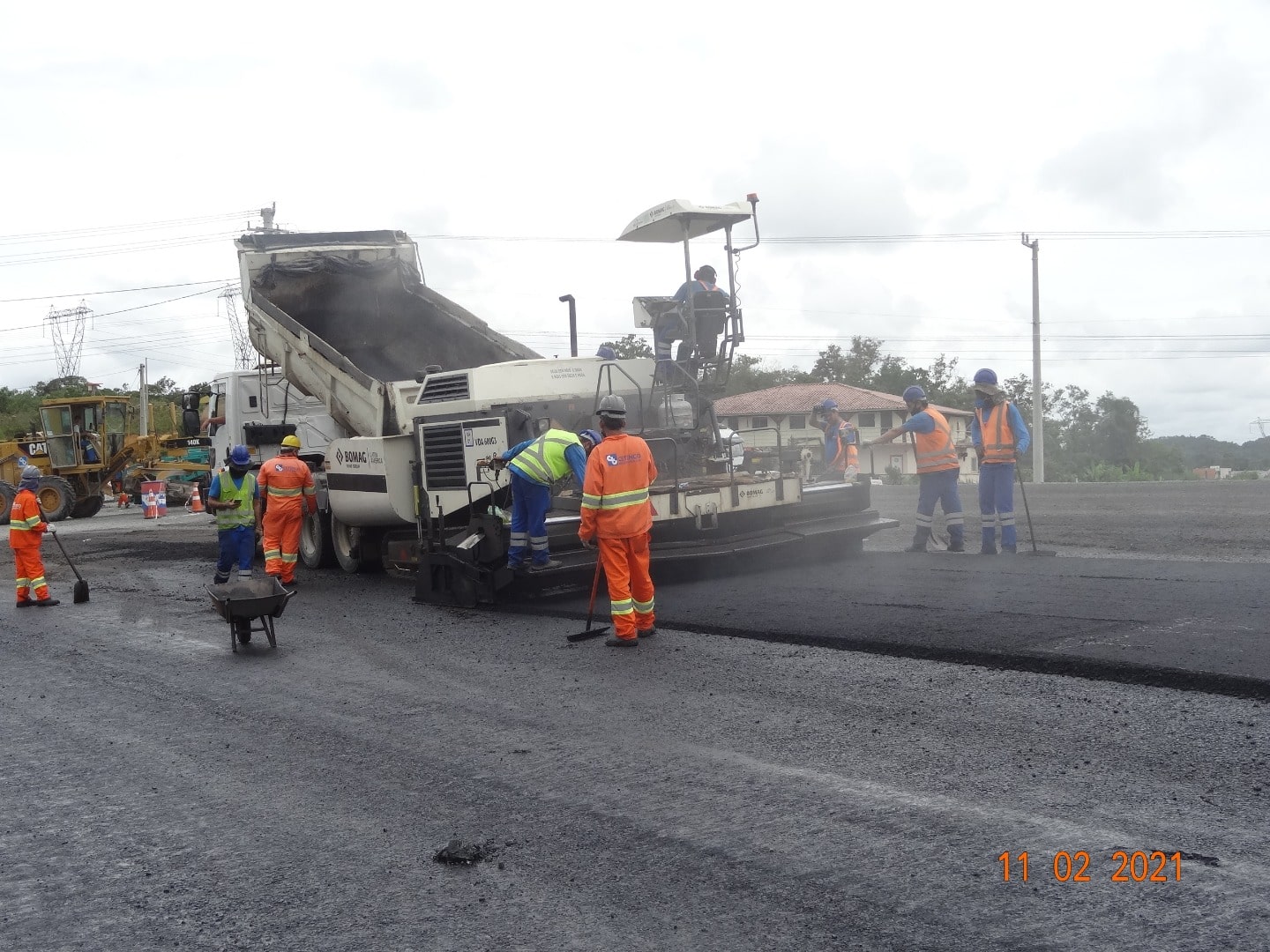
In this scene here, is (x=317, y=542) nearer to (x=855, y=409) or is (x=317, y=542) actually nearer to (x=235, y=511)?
(x=235, y=511)

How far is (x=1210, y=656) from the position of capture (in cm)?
548

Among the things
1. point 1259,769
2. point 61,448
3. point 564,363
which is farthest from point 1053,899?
point 61,448

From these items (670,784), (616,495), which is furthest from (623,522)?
(670,784)

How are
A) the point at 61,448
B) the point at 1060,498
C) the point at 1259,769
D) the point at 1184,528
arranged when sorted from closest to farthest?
the point at 1259,769
the point at 1184,528
the point at 1060,498
the point at 61,448

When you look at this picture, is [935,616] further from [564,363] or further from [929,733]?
[564,363]

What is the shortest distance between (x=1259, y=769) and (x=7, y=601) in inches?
429

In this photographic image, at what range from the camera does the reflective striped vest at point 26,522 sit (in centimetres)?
1026

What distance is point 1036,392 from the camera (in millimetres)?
35438

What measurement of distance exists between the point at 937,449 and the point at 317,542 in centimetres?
640

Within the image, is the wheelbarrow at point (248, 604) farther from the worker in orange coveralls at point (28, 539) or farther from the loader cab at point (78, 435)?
the loader cab at point (78, 435)

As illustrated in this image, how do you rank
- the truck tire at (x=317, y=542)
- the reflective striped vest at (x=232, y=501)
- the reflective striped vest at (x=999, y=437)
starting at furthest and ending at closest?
the truck tire at (x=317, y=542) < the reflective striped vest at (x=232, y=501) < the reflective striped vest at (x=999, y=437)
